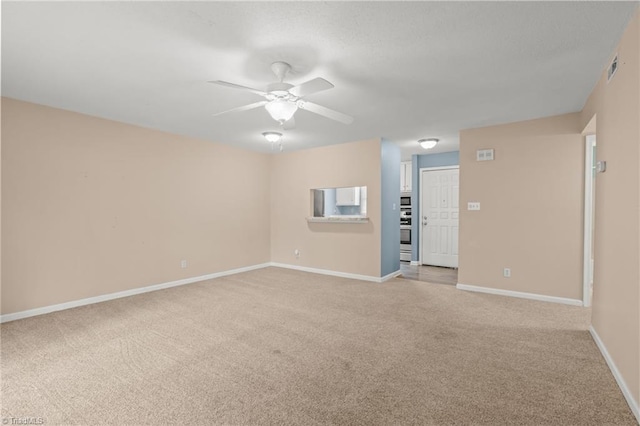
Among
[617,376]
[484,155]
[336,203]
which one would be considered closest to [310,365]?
[617,376]

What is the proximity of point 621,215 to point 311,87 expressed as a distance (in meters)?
2.41

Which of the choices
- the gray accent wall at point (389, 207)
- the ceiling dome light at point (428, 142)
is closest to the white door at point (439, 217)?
the gray accent wall at point (389, 207)

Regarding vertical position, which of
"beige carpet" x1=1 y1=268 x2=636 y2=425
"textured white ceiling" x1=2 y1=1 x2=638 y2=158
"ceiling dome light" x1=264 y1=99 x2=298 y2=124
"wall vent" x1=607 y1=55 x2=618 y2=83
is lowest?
"beige carpet" x1=1 y1=268 x2=636 y2=425

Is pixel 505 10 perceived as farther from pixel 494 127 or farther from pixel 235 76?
pixel 494 127

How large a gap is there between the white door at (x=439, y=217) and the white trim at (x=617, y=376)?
3.61m

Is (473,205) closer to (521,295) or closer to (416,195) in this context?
(521,295)

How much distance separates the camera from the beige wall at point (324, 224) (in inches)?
209

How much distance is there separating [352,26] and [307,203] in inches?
168

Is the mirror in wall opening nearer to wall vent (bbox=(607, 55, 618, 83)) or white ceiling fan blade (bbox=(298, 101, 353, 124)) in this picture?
white ceiling fan blade (bbox=(298, 101, 353, 124))

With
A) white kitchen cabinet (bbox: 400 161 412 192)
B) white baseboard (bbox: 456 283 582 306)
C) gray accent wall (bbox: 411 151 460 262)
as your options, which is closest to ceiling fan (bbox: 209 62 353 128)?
white baseboard (bbox: 456 283 582 306)

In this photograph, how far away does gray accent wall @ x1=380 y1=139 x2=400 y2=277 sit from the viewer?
5293mm

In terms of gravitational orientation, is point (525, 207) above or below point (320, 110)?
below

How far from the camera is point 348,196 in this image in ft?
→ 19.6

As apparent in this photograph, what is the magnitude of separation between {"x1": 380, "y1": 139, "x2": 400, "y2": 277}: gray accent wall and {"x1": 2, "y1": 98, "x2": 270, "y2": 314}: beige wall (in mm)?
2773
